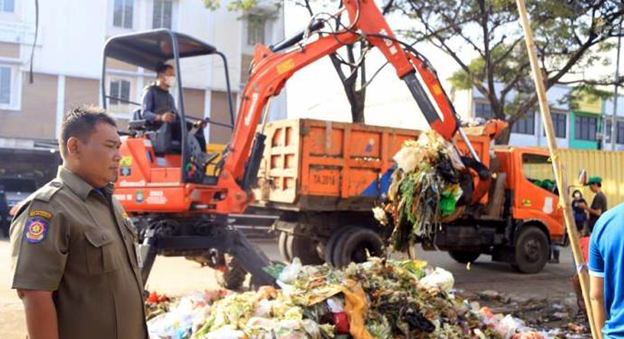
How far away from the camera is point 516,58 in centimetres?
1711

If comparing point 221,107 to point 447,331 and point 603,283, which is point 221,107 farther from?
point 603,283

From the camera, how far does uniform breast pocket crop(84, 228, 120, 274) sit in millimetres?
2322

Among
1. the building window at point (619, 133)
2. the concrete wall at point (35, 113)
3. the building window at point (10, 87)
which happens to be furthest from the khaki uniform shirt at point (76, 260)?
the building window at point (619, 133)

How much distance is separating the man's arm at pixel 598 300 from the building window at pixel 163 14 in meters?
20.4

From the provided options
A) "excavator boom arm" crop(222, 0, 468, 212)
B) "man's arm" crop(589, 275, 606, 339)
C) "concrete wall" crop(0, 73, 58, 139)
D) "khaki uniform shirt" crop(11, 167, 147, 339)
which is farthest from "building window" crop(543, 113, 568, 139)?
"khaki uniform shirt" crop(11, 167, 147, 339)

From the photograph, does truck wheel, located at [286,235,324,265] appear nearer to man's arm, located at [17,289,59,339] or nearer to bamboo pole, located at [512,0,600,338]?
bamboo pole, located at [512,0,600,338]

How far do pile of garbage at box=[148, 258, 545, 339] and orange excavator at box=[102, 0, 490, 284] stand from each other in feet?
A: 5.72

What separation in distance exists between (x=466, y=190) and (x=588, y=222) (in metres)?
4.70

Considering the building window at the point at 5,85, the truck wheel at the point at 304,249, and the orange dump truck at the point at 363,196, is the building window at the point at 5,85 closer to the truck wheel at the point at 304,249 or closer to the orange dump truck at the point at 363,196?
the orange dump truck at the point at 363,196

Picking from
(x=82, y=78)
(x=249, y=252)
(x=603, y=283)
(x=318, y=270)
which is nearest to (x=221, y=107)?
(x=82, y=78)

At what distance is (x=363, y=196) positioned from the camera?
9562 mm

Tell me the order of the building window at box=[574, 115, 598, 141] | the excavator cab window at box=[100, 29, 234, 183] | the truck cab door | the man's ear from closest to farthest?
the man's ear < the excavator cab window at box=[100, 29, 234, 183] < the truck cab door < the building window at box=[574, 115, 598, 141]

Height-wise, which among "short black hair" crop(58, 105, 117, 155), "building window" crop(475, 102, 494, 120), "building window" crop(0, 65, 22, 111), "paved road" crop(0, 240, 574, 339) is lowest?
"paved road" crop(0, 240, 574, 339)

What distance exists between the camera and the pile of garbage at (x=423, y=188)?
660 cm
